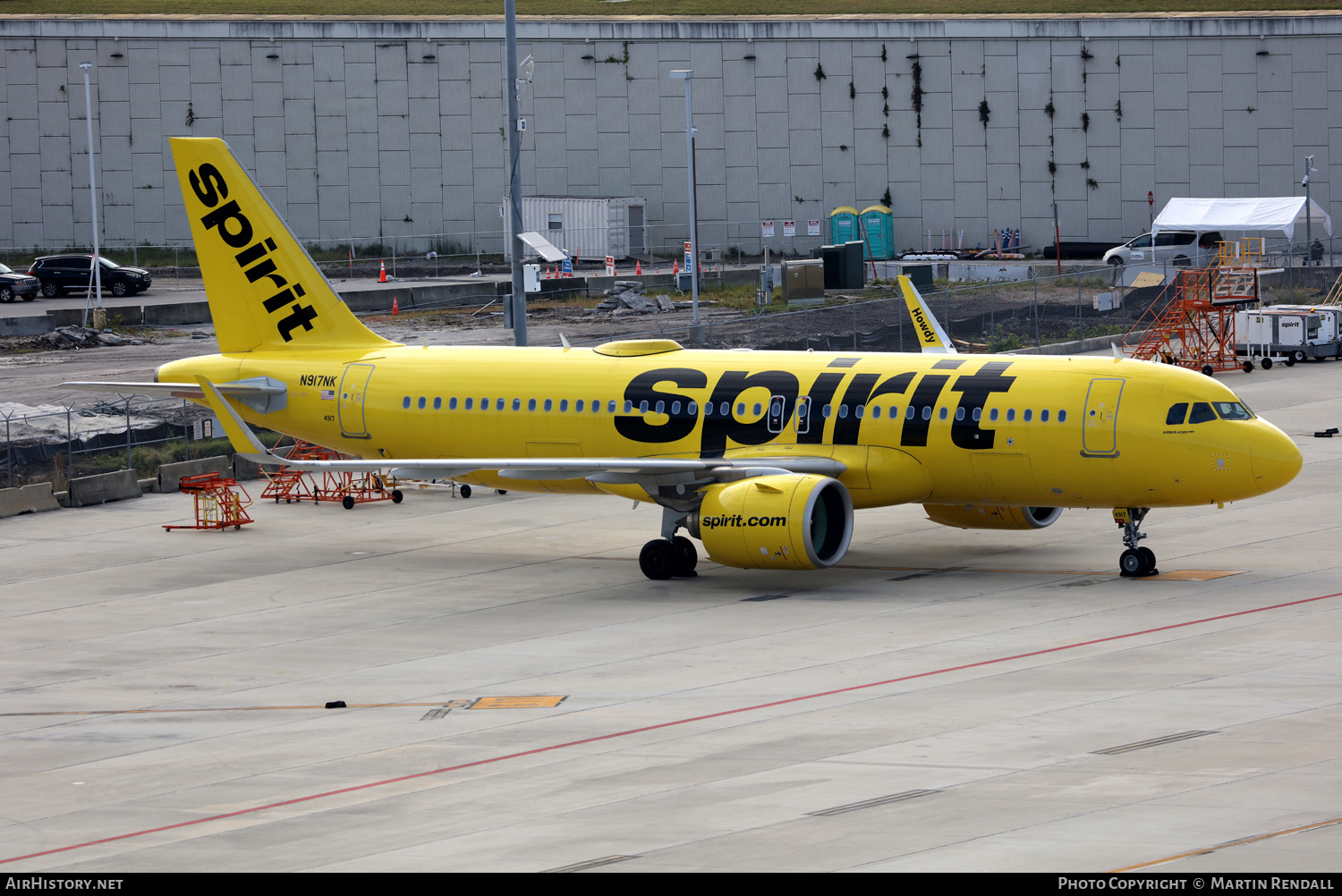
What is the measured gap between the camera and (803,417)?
32.5m

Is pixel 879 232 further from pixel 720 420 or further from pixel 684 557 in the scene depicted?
pixel 684 557

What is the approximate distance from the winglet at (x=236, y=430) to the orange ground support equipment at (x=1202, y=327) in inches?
1364

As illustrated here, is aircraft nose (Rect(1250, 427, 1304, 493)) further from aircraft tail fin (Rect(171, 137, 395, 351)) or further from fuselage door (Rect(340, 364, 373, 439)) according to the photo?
aircraft tail fin (Rect(171, 137, 395, 351))

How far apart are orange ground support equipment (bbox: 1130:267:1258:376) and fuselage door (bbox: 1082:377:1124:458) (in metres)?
27.8

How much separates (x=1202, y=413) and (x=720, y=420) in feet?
29.9

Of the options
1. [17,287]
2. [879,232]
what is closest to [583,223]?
[879,232]

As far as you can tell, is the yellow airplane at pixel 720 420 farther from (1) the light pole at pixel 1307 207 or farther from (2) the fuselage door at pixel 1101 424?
(1) the light pole at pixel 1307 207

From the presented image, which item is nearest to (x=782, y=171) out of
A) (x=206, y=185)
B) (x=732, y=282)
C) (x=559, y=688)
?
(x=732, y=282)

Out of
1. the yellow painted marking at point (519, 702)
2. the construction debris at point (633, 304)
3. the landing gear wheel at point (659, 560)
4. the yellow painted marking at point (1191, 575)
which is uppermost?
the construction debris at point (633, 304)

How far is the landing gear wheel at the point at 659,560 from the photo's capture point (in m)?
32.3

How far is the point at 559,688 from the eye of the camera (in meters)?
24.2

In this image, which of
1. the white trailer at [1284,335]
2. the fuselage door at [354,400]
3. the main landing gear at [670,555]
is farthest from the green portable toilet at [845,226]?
the main landing gear at [670,555]

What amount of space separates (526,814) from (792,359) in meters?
17.5
